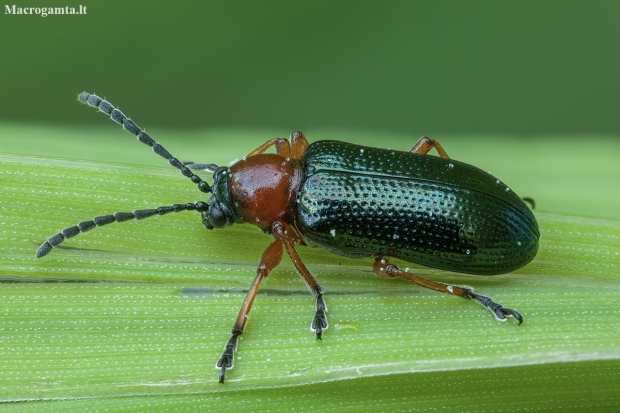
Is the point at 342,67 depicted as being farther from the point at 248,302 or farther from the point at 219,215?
the point at 248,302

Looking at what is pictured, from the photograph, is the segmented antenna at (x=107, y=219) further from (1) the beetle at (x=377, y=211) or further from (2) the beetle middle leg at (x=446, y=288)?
(2) the beetle middle leg at (x=446, y=288)

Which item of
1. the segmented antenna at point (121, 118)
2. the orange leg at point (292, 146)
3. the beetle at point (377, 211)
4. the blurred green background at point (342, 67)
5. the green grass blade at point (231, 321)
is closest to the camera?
the green grass blade at point (231, 321)

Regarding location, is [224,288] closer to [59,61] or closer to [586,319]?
[586,319]

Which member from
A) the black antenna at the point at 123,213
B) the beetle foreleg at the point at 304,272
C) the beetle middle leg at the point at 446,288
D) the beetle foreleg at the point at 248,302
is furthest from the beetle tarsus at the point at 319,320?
the black antenna at the point at 123,213

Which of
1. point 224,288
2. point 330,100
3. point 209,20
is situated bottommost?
point 224,288

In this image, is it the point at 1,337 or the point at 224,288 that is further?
the point at 224,288

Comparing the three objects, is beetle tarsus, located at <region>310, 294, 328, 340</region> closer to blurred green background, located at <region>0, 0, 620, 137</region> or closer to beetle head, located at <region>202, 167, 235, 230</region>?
beetle head, located at <region>202, 167, 235, 230</region>

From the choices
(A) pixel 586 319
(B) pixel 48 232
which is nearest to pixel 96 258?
(B) pixel 48 232
